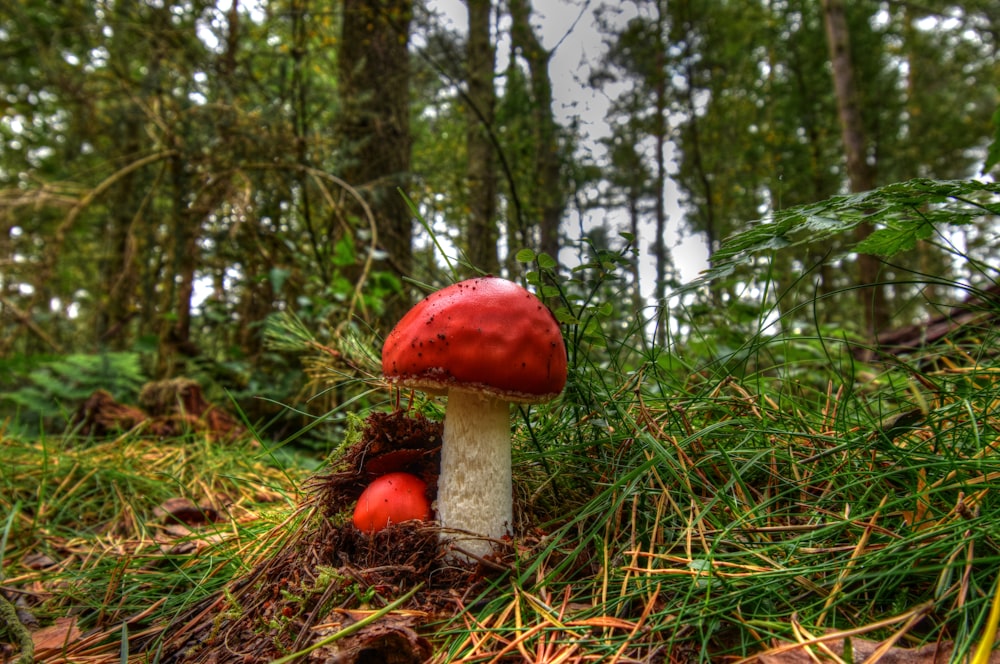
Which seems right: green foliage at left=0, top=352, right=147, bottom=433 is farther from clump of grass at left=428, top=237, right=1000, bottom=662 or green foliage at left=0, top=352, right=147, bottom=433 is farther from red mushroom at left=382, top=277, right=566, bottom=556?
clump of grass at left=428, top=237, right=1000, bottom=662

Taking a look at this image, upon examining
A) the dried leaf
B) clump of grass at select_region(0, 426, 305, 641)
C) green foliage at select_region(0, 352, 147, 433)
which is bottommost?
the dried leaf

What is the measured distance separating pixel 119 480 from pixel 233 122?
113 inches

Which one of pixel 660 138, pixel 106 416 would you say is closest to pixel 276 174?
pixel 106 416

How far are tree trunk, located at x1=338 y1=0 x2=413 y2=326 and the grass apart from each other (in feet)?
9.84

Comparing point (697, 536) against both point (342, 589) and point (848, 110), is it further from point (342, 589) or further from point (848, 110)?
point (848, 110)

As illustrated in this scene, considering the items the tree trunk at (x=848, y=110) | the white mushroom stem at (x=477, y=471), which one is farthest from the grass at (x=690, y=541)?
the tree trunk at (x=848, y=110)

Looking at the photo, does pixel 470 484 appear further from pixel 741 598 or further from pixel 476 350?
pixel 741 598

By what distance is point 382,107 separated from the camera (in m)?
5.10

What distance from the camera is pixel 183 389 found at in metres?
3.86

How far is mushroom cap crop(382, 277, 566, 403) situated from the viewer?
1485 millimetres

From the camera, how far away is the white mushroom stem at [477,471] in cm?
165

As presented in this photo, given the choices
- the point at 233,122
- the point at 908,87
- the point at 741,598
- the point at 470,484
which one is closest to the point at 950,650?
the point at 741,598

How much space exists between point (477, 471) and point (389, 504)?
282mm

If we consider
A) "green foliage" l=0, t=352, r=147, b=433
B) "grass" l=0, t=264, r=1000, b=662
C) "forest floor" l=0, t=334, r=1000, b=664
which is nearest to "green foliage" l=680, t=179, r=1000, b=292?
"grass" l=0, t=264, r=1000, b=662
